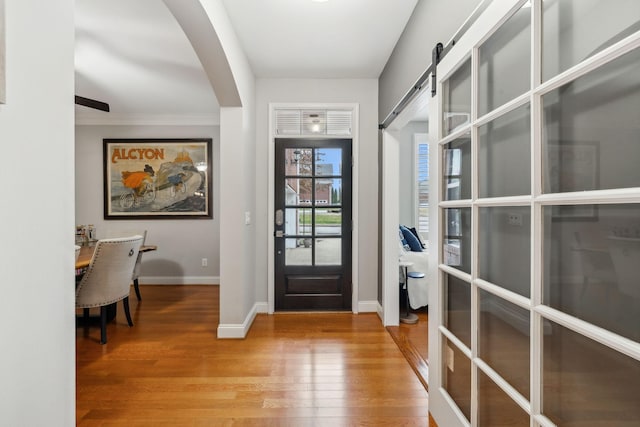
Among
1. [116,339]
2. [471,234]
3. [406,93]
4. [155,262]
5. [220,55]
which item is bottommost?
[116,339]

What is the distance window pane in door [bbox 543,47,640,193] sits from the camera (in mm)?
737

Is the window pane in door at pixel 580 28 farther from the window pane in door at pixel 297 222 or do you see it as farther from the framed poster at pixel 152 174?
the framed poster at pixel 152 174

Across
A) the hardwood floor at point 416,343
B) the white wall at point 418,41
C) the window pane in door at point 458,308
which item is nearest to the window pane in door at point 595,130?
the window pane in door at point 458,308

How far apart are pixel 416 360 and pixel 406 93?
6.64 ft

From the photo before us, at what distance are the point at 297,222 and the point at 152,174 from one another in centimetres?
270

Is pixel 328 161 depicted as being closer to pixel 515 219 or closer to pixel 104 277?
pixel 104 277

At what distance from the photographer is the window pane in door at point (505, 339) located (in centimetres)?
109

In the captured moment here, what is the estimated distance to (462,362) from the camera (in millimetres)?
1527

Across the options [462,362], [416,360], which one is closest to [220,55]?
[462,362]

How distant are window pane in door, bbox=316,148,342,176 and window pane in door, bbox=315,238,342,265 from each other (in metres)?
0.74

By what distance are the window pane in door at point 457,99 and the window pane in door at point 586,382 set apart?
961 millimetres

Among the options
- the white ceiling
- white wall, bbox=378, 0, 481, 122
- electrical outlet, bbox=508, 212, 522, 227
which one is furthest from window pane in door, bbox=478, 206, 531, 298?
the white ceiling

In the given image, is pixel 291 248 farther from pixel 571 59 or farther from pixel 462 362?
pixel 571 59

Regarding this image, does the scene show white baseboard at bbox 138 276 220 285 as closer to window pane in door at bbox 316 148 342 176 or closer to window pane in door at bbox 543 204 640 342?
window pane in door at bbox 316 148 342 176
